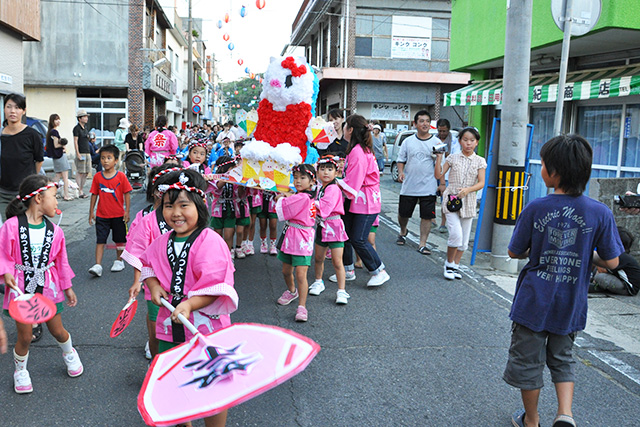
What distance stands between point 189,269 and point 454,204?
451 centimetres

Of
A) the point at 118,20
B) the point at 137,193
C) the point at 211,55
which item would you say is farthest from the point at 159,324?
the point at 211,55

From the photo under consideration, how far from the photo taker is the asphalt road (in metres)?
3.68

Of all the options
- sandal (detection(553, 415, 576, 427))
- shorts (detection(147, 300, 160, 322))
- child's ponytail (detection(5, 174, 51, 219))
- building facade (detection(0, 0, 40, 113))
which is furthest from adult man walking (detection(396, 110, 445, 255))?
building facade (detection(0, 0, 40, 113))

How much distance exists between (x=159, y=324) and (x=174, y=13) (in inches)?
1513

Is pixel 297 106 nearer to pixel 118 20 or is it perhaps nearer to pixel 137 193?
pixel 137 193

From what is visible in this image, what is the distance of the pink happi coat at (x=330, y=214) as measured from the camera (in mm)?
5910

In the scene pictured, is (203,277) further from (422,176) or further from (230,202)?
(422,176)

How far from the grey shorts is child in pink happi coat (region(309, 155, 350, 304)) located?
273 centimetres

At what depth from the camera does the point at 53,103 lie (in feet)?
86.1

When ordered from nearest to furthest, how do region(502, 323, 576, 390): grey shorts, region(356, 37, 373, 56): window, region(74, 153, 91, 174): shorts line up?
1. region(502, 323, 576, 390): grey shorts
2. region(74, 153, 91, 174): shorts
3. region(356, 37, 373, 56): window

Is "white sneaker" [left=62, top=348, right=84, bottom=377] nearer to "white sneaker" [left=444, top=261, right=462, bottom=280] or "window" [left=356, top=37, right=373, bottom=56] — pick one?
"white sneaker" [left=444, top=261, right=462, bottom=280]

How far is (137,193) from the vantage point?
52.5ft

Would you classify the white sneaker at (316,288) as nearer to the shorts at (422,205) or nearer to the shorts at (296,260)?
the shorts at (296,260)

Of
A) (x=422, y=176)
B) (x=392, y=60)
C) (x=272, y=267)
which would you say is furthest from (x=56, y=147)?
(x=392, y=60)
